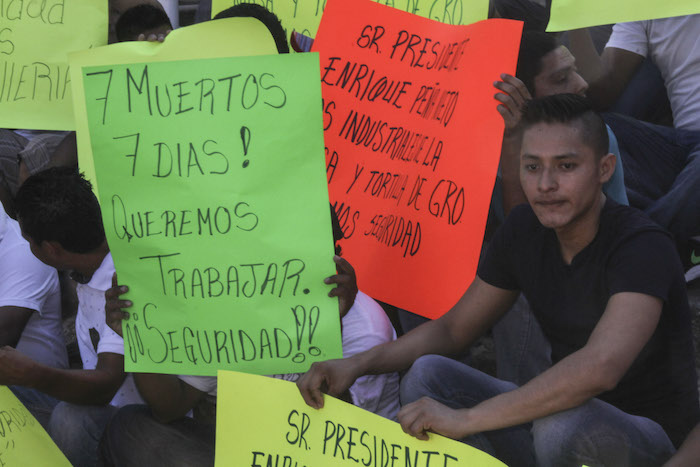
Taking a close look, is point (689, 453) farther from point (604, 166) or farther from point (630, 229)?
point (604, 166)

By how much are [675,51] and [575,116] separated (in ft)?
3.45

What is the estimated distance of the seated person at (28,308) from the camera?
3.38 m

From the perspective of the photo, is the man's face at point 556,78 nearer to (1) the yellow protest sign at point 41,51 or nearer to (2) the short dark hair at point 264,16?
(2) the short dark hair at point 264,16

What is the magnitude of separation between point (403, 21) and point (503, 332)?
3.41 ft

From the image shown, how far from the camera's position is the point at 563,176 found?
2.52 m

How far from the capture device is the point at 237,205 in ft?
8.31

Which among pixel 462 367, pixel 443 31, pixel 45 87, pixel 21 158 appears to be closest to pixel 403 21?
pixel 443 31

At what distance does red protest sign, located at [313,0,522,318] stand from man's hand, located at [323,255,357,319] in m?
0.38

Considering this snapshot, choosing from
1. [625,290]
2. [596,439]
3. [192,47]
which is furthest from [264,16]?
[596,439]

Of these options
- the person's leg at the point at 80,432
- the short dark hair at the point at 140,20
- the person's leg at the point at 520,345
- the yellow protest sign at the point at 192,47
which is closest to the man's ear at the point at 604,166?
the person's leg at the point at 520,345

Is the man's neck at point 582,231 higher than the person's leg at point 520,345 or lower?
higher

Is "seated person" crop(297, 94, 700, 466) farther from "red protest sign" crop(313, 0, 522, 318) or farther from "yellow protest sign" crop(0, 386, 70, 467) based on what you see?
"yellow protest sign" crop(0, 386, 70, 467)

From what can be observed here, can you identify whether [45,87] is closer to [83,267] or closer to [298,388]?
[83,267]

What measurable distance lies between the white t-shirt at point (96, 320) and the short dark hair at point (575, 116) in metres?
1.47
